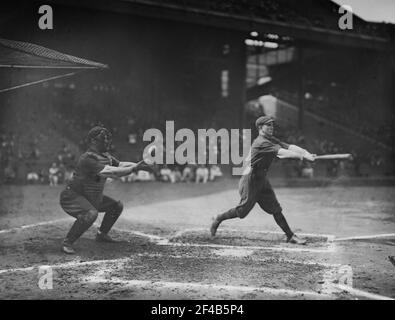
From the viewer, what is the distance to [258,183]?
6.05 metres

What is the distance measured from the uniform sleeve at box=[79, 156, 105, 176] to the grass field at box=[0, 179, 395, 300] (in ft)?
3.22

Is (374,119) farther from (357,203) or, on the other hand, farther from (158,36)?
(357,203)

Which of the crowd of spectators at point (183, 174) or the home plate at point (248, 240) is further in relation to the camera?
Answer: the crowd of spectators at point (183, 174)

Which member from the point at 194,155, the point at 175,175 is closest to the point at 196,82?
the point at 194,155

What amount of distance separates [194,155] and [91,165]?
34.2ft

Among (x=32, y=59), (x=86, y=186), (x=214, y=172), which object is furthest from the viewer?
(x=214, y=172)

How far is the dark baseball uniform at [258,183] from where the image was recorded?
19.5ft

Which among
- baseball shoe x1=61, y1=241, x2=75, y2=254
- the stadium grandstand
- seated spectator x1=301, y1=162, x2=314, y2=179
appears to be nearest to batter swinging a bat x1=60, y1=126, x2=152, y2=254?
baseball shoe x1=61, y1=241, x2=75, y2=254

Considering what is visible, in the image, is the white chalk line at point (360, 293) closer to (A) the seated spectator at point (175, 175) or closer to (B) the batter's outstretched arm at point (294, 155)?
(B) the batter's outstretched arm at point (294, 155)

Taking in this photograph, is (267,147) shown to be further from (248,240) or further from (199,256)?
(199,256)

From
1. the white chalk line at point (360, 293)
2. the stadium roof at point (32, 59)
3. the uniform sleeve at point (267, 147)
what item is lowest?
the white chalk line at point (360, 293)

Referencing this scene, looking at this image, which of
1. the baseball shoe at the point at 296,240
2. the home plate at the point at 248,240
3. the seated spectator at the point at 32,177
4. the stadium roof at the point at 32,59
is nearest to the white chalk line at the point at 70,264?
the home plate at the point at 248,240

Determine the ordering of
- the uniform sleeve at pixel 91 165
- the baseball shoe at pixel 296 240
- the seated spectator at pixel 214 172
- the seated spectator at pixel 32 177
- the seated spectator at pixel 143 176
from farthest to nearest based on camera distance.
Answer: the seated spectator at pixel 214 172
the seated spectator at pixel 143 176
the seated spectator at pixel 32 177
the baseball shoe at pixel 296 240
the uniform sleeve at pixel 91 165

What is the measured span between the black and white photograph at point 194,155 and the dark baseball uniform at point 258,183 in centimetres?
2
